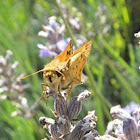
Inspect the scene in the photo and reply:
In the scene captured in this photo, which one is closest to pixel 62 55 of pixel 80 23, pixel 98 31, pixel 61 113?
pixel 61 113

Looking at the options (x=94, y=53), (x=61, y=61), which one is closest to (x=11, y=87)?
(x=94, y=53)

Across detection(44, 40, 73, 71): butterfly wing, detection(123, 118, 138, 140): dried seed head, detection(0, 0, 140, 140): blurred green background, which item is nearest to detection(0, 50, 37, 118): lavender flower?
detection(0, 0, 140, 140): blurred green background

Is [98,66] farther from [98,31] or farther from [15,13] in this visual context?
[15,13]

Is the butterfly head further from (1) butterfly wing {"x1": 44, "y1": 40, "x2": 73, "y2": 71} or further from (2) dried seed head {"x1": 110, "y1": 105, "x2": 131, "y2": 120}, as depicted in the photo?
(2) dried seed head {"x1": 110, "y1": 105, "x2": 131, "y2": 120}

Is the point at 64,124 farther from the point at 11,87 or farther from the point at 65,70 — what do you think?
the point at 11,87

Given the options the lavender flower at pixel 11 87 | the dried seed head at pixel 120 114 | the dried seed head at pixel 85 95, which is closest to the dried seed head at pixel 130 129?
the dried seed head at pixel 120 114
